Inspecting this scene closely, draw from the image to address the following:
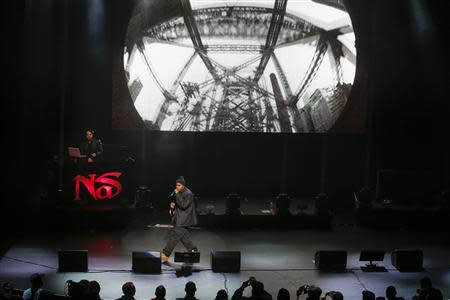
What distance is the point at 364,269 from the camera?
Answer: 28.7 feet

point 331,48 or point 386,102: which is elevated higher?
point 331,48

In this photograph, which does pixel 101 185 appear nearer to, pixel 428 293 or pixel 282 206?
pixel 282 206

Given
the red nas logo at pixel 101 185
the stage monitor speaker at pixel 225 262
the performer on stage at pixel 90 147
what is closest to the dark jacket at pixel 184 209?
the stage monitor speaker at pixel 225 262

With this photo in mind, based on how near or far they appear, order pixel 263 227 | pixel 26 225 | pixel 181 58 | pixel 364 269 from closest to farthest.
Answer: pixel 364 269
pixel 26 225
pixel 263 227
pixel 181 58

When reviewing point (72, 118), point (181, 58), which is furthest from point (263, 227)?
point (72, 118)

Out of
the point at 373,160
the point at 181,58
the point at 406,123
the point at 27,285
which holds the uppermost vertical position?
the point at 181,58

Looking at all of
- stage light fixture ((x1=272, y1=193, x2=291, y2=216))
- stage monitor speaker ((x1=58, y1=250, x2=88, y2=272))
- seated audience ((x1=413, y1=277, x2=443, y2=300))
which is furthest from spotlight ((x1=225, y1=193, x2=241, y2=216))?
seated audience ((x1=413, y1=277, x2=443, y2=300))

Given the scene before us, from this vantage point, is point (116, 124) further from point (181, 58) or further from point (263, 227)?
point (263, 227)

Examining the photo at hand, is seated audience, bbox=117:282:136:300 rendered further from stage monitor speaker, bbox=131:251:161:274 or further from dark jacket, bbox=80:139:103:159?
dark jacket, bbox=80:139:103:159

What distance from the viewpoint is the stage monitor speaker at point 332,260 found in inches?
342

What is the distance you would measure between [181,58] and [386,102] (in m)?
4.48

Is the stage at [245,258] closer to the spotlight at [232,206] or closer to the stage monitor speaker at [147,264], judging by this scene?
the stage monitor speaker at [147,264]

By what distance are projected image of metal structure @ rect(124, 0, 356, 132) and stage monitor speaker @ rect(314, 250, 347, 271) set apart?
171 inches

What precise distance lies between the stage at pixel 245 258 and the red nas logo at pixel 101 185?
0.71 m
